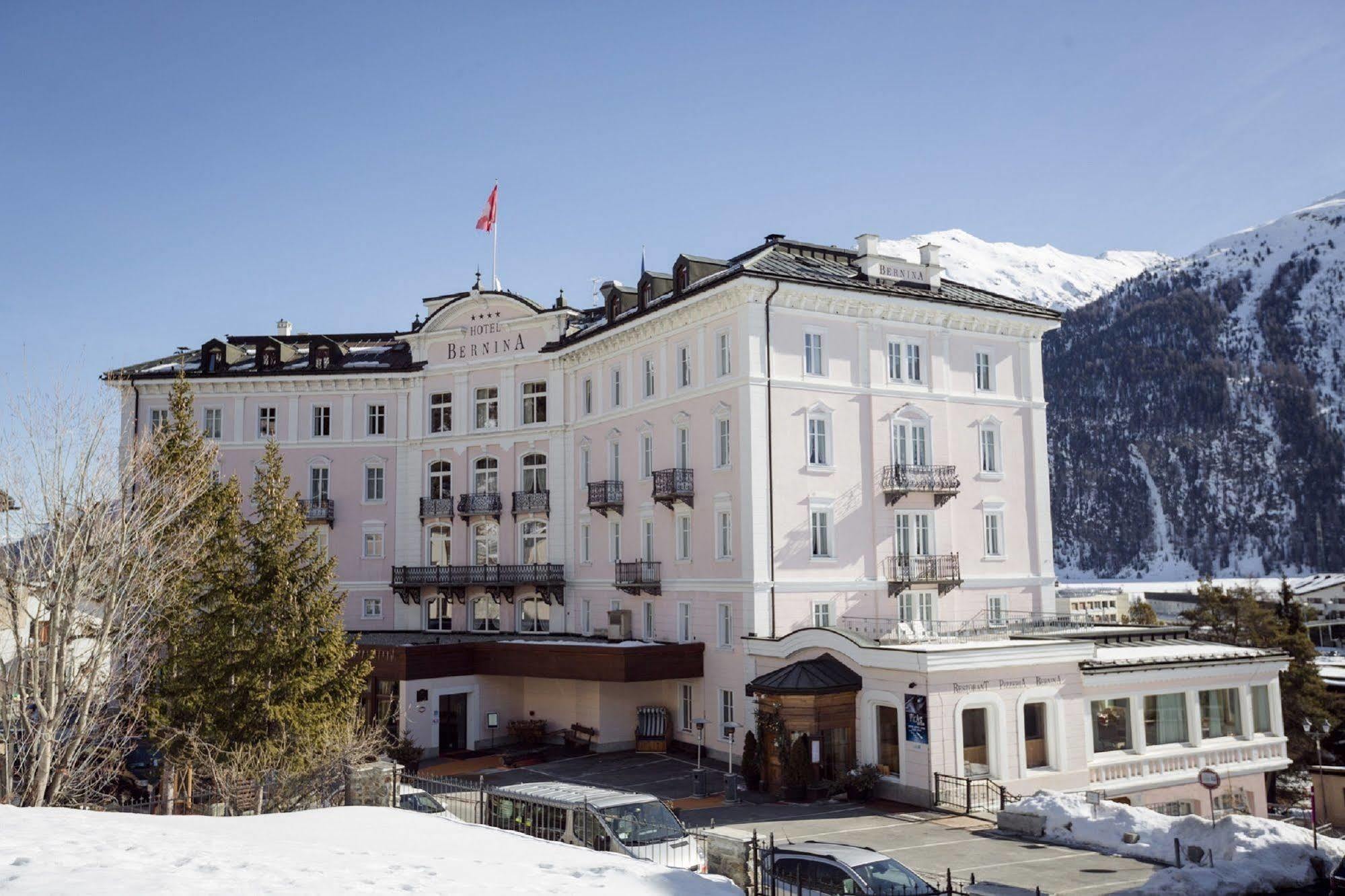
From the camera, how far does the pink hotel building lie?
3238 centimetres

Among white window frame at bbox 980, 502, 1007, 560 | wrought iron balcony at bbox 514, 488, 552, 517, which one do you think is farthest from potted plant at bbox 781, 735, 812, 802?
wrought iron balcony at bbox 514, 488, 552, 517

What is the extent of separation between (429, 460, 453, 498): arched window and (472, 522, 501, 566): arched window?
100 inches

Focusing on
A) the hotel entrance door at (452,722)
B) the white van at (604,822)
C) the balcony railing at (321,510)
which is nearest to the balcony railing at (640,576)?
the hotel entrance door at (452,722)

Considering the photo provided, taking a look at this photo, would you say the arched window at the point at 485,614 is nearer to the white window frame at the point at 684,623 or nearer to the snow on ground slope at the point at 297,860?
the white window frame at the point at 684,623

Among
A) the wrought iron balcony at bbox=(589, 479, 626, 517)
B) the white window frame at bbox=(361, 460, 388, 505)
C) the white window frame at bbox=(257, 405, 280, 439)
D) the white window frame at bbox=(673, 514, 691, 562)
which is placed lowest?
the white window frame at bbox=(673, 514, 691, 562)

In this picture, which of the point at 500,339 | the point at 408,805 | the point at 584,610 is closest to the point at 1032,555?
the point at 584,610

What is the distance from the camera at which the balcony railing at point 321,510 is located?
A: 50406mm

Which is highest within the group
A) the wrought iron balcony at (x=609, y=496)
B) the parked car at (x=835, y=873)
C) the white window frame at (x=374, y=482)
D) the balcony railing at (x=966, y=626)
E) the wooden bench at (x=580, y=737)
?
the white window frame at (x=374, y=482)

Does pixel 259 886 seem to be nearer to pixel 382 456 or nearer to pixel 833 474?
pixel 833 474

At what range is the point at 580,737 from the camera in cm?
4162

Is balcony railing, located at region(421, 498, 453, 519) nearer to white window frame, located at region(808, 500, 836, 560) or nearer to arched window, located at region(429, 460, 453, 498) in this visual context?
arched window, located at region(429, 460, 453, 498)

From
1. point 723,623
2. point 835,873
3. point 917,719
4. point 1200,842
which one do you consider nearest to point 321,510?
point 723,623

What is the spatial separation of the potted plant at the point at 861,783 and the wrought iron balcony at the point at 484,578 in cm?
1896

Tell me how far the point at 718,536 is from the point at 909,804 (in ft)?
39.8
